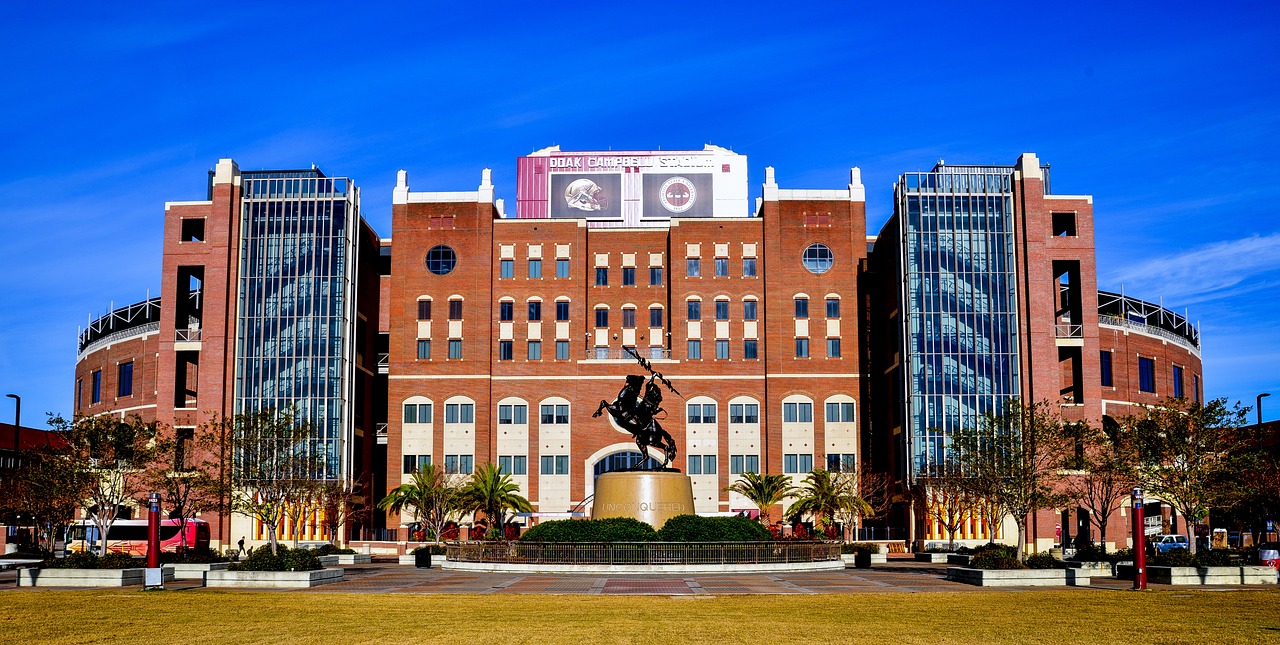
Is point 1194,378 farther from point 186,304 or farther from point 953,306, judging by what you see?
point 186,304

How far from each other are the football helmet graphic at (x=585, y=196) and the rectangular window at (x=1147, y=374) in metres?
50.3

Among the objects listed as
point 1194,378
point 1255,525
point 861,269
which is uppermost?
point 861,269

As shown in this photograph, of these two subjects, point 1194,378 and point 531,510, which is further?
point 1194,378

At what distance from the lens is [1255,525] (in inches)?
3625

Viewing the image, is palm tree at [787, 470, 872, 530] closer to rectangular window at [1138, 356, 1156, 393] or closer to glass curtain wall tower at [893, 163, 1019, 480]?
glass curtain wall tower at [893, 163, 1019, 480]

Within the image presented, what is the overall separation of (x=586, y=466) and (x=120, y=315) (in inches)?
2038

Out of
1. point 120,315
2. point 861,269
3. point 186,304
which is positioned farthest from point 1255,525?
point 120,315

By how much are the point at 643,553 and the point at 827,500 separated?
3701cm

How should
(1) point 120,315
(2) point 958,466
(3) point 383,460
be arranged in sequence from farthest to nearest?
(1) point 120,315
(3) point 383,460
(2) point 958,466

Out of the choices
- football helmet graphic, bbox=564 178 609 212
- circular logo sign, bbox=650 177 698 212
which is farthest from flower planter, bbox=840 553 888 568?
football helmet graphic, bbox=564 178 609 212

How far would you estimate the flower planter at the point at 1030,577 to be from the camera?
48.5 meters

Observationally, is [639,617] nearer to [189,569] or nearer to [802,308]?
[189,569]

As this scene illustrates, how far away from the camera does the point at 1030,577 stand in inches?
1914

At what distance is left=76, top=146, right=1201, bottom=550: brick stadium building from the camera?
99875 millimetres
